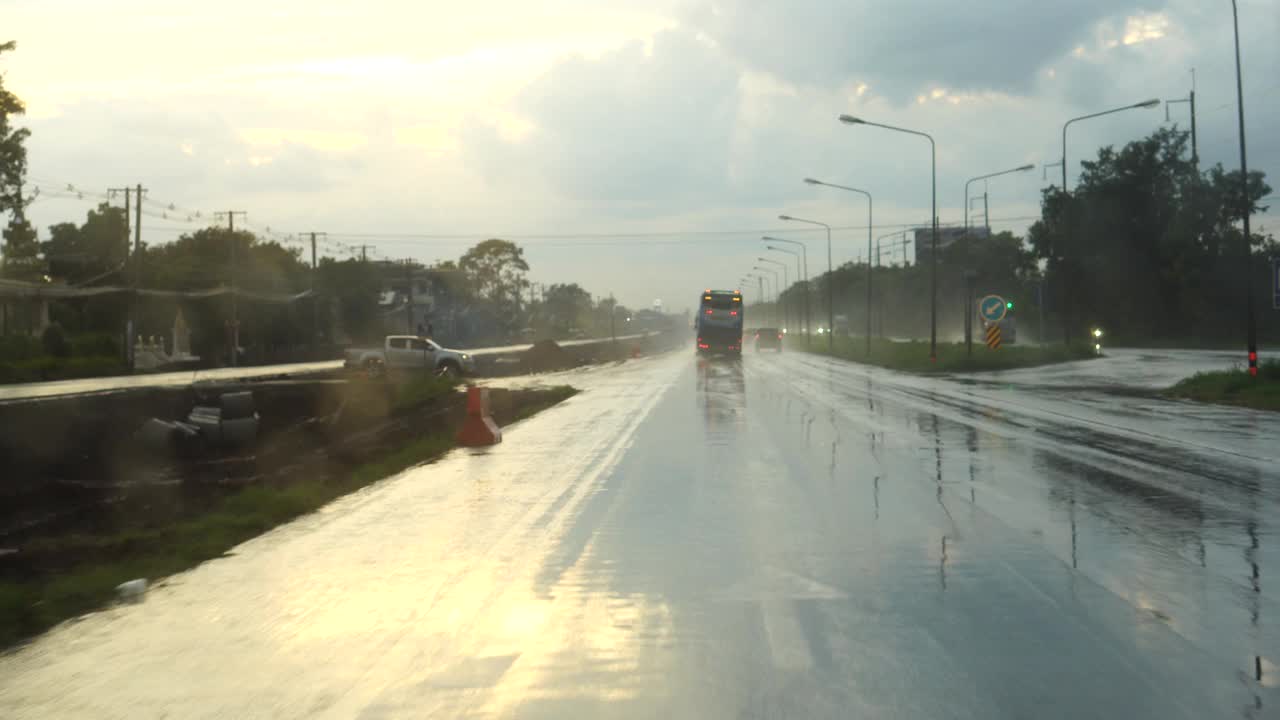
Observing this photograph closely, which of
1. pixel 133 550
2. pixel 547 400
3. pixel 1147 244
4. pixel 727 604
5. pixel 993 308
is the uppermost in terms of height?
pixel 1147 244

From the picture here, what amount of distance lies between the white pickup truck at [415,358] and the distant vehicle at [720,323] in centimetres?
2146

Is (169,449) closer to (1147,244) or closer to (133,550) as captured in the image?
(133,550)

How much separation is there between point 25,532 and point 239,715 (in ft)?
33.4

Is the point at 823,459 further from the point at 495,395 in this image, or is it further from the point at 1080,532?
the point at 495,395

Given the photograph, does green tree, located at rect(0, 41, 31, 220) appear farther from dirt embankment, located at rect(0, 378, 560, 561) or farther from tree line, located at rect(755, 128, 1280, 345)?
tree line, located at rect(755, 128, 1280, 345)

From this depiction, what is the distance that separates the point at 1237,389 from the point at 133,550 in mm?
25860

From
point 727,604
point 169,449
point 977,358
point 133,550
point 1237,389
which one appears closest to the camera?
point 727,604

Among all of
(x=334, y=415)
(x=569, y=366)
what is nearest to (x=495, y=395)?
(x=334, y=415)

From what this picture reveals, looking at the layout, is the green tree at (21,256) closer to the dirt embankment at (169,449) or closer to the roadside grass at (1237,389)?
the dirt embankment at (169,449)

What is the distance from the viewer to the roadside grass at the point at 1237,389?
26.1m

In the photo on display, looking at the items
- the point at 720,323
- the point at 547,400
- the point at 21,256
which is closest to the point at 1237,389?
the point at 547,400

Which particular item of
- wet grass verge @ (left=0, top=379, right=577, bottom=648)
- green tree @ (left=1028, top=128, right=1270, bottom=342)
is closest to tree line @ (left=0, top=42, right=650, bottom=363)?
wet grass verge @ (left=0, top=379, right=577, bottom=648)

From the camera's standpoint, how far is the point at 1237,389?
2827cm

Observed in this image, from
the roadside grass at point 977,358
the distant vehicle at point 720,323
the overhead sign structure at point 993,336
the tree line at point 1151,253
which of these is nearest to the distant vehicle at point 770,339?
the tree line at point 1151,253
